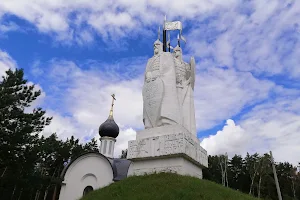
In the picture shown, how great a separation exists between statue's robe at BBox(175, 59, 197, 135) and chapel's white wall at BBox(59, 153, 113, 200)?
12415mm

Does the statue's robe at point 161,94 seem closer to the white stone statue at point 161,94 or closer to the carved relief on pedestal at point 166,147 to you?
the white stone statue at point 161,94

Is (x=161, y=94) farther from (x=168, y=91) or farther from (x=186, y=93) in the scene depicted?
(x=186, y=93)

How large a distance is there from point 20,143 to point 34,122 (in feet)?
4.46

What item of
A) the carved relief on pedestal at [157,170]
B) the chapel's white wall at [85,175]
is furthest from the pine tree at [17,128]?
the carved relief on pedestal at [157,170]

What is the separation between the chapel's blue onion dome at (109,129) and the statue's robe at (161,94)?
15044 millimetres

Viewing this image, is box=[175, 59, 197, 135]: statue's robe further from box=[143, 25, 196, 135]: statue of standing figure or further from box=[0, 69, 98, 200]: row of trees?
box=[0, 69, 98, 200]: row of trees

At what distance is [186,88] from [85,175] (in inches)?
543

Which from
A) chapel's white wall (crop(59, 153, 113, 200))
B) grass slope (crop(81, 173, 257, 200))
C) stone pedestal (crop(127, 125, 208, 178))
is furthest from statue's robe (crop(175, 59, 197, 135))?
chapel's white wall (crop(59, 153, 113, 200))

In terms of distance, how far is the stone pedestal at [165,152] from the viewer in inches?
257

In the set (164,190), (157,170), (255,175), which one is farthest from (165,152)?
(255,175)

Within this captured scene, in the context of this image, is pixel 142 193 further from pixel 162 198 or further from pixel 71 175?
pixel 71 175

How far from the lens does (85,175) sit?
765 inches

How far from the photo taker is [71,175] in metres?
19.4

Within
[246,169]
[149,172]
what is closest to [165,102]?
[149,172]
